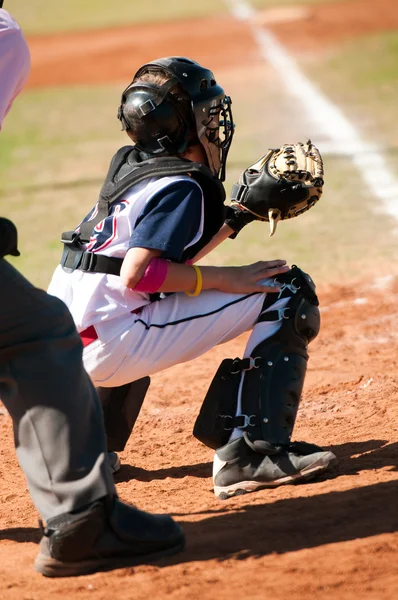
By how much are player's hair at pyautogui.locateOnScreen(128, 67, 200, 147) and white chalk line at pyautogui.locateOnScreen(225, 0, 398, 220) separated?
4240 mm

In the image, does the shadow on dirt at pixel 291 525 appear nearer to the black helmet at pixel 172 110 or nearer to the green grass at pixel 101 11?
the black helmet at pixel 172 110

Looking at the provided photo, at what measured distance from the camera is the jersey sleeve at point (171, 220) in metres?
3.27

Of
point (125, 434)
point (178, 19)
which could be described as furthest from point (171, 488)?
point (178, 19)

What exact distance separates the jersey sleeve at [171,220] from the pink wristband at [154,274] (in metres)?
0.04

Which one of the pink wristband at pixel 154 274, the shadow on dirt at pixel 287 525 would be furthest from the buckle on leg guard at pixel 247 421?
the pink wristband at pixel 154 274

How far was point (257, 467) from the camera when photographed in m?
3.40

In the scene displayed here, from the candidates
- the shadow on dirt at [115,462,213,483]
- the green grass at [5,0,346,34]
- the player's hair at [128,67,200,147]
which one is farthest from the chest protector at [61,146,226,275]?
the green grass at [5,0,346,34]

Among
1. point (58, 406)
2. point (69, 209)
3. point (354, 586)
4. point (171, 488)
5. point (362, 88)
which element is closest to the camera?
point (354, 586)

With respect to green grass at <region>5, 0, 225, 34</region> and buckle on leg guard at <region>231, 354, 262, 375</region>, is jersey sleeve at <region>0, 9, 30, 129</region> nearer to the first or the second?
buckle on leg guard at <region>231, 354, 262, 375</region>

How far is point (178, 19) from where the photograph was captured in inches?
1036

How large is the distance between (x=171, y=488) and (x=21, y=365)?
1.12m

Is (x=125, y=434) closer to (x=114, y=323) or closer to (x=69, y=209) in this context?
(x=114, y=323)

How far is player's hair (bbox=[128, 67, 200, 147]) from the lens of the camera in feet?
11.5

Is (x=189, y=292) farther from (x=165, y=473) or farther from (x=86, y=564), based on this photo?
(x=86, y=564)
